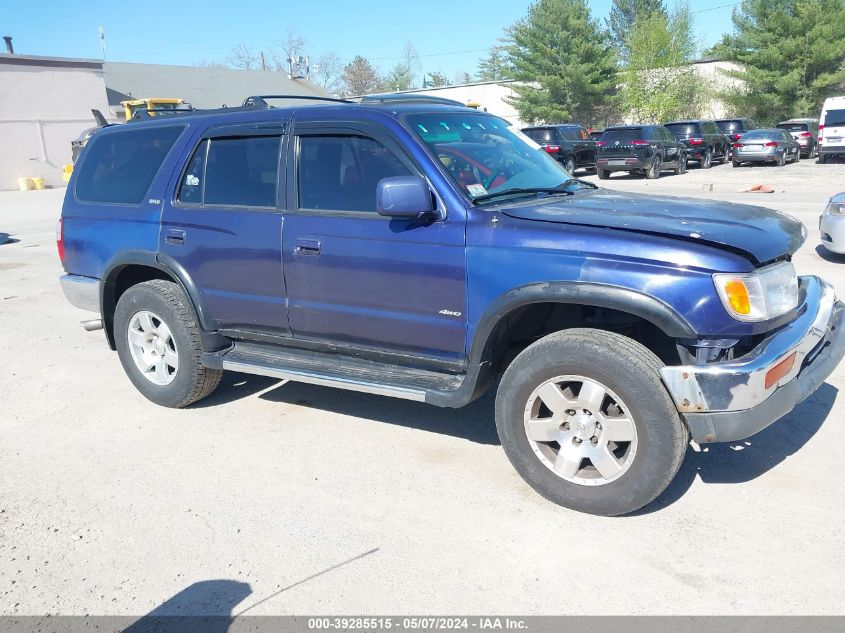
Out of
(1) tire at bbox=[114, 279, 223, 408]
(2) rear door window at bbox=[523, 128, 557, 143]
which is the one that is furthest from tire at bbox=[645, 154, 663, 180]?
(1) tire at bbox=[114, 279, 223, 408]

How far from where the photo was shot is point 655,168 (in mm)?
23328

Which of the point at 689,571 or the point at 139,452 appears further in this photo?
the point at 139,452

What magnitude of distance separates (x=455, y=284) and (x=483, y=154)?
98 centimetres

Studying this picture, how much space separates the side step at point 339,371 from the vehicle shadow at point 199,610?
4.36 feet

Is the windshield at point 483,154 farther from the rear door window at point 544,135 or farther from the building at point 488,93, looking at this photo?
the building at point 488,93

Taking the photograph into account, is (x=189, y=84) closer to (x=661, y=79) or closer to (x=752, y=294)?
(x=661, y=79)

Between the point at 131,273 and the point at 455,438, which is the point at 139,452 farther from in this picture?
the point at 455,438

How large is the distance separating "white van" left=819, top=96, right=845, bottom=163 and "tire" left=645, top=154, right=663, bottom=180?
6698 mm

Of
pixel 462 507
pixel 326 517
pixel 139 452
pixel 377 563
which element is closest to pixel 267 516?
pixel 326 517

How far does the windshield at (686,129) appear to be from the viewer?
87.9ft

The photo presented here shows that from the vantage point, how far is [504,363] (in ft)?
14.0

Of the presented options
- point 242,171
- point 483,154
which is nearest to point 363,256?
point 483,154

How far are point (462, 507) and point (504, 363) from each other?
0.88 metres

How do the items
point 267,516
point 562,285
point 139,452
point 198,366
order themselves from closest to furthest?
point 562,285
point 267,516
point 139,452
point 198,366
